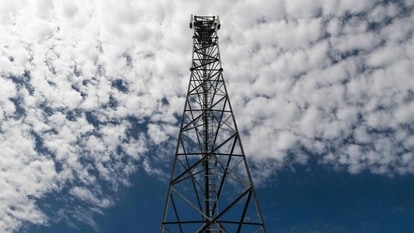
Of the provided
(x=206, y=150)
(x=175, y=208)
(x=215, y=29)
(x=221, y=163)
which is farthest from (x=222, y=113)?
(x=215, y=29)

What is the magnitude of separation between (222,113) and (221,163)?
11.2ft

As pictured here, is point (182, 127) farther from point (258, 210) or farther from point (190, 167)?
point (258, 210)

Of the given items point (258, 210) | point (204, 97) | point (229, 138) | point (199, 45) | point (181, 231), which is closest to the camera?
point (258, 210)

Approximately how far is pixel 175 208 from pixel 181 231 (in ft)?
3.35

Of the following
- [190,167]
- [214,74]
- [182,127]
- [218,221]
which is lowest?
[218,221]

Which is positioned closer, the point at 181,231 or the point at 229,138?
the point at 181,231

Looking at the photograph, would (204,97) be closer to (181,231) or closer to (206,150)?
(206,150)

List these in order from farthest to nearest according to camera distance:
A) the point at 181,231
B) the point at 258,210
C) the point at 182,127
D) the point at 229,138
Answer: the point at 182,127 < the point at 229,138 < the point at 181,231 < the point at 258,210

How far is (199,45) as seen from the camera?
76.4 feet

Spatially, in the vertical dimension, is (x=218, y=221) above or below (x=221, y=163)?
below

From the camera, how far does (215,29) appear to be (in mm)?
23453

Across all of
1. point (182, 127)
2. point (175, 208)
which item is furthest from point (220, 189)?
point (182, 127)

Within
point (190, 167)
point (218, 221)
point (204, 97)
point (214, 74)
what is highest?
point (214, 74)

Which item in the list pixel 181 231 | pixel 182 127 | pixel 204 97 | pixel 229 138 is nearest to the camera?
pixel 181 231
